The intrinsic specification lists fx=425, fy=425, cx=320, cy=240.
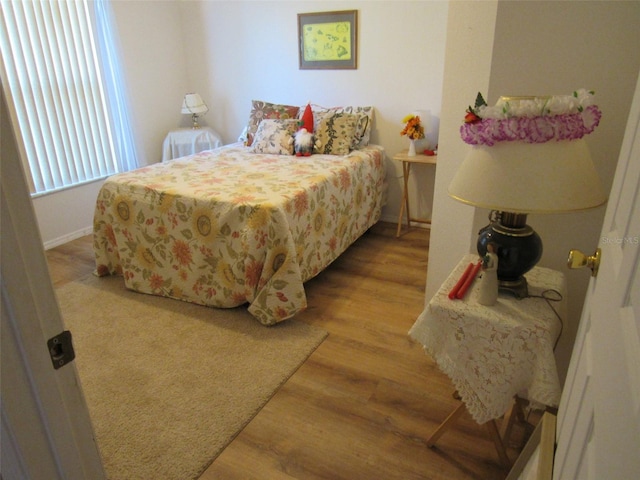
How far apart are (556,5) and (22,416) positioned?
74.5 inches

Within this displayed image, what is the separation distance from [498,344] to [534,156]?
1.95ft

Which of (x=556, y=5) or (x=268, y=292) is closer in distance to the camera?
(x=556, y=5)

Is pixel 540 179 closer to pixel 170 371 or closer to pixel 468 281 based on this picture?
pixel 468 281

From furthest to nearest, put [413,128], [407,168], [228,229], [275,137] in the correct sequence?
[407,168] → [275,137] → [413,128] → [228,229]

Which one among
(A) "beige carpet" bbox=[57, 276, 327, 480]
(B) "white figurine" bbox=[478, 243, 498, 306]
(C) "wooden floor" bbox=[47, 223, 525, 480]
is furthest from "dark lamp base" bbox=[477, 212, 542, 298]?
(A) "beige carpet" bbox=[57, 276, 327, 480]

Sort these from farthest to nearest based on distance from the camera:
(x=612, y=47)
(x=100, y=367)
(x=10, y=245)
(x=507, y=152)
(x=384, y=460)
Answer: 1. (x=100, y=367)
2. (x=384, y=460)
3. (x=612, y=47)
4. (x=507, y=152)
5. (x=10, y=245)

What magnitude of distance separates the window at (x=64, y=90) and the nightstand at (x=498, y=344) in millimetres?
3427

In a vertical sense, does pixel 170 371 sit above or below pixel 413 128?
below

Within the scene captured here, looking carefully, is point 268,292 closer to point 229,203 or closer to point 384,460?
point 229,203

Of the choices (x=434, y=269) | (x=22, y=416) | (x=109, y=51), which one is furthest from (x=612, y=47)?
(x=109, y=51)

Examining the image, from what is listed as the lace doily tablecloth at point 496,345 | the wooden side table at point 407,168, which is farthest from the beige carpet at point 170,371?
the wooden side table at point 407,168

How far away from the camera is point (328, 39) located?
384cm

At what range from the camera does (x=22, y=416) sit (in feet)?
2.18

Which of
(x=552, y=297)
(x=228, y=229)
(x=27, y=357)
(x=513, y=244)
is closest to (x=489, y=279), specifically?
(x=513, y=244)
